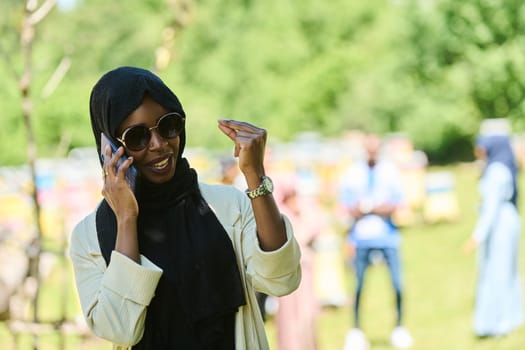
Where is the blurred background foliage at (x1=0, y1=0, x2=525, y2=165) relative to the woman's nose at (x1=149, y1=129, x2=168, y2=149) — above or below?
above

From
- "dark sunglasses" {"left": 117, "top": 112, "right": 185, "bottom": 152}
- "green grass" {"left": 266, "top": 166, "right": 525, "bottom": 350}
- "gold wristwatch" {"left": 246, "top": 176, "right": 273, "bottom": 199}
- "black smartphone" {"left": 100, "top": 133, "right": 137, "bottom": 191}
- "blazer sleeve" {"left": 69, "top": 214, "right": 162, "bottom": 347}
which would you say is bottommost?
"green grass" {"left": 266, "top": 166, "right": 525, "bottom": 350}

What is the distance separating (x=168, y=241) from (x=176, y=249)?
3cm

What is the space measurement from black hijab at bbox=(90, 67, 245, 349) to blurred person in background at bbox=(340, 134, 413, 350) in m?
6.02

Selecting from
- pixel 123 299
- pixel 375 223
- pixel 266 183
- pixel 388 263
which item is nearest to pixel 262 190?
pixel 266 183

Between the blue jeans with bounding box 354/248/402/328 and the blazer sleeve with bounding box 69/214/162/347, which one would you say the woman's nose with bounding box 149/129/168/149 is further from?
the blue jeans with bounding box 354/248/402/328

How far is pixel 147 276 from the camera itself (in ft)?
7.97

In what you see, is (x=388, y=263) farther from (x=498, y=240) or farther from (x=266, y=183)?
(x=266, y=183)

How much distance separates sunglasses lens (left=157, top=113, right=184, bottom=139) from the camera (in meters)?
2.53

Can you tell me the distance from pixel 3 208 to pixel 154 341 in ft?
49.7

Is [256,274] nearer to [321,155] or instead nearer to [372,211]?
[372,211]

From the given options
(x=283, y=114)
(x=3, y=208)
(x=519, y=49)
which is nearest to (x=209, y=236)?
(x=3, y=208)

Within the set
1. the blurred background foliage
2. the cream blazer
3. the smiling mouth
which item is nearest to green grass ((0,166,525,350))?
the cream blazer

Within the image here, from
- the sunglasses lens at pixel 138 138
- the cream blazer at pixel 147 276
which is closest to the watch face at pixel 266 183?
the cream blazer at pixel 147 276

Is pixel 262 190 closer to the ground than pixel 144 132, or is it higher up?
closer to the ground
